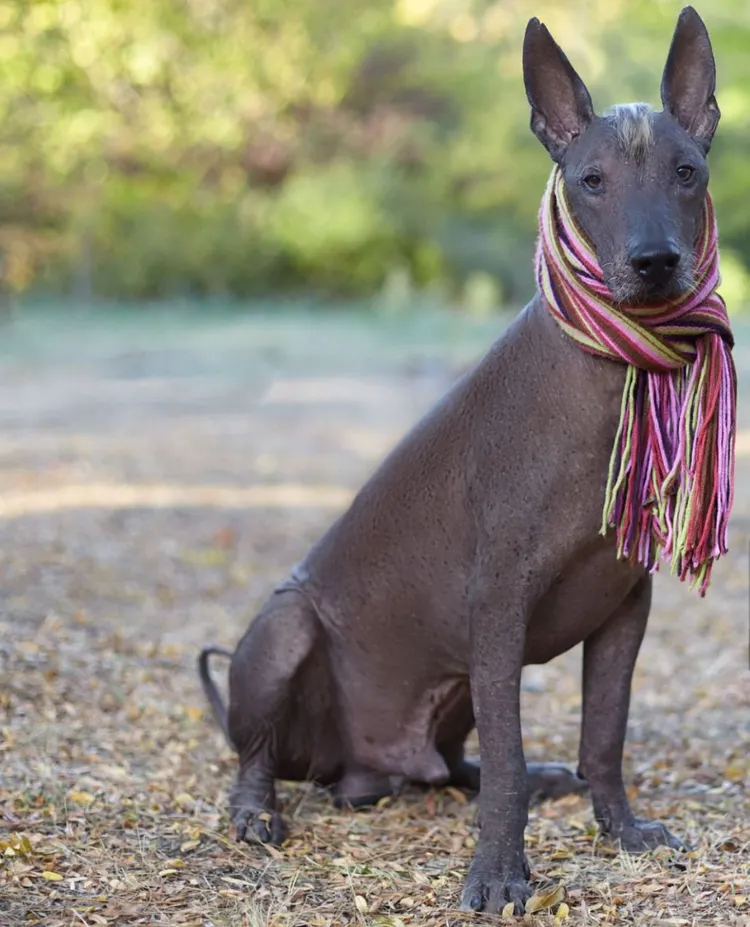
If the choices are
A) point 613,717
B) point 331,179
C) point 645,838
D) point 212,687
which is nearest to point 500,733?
point 613,717

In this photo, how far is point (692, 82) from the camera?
365cm

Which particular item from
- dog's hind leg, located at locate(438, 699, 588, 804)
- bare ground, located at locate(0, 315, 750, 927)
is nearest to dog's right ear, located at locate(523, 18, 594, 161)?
dog's hind leg, located at locate(438, 699, 588, 804)

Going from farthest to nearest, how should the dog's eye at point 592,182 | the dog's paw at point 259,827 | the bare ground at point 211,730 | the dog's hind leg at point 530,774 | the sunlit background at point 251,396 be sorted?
the dog's hind leg at point 530,774
the dog's paw at point 259,827
the sunlit background at point 251,396
the bare ground at point 211,730
the dog's eye at point 592,182

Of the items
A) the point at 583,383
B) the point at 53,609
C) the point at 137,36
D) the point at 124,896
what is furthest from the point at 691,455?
the point at 137,36

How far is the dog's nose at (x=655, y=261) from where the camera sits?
11.0ft

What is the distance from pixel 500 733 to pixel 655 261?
1.39 m

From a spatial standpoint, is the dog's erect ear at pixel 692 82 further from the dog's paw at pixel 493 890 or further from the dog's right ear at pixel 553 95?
the dog's paw at pixel 493 890

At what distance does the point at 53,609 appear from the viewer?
21.8 feet

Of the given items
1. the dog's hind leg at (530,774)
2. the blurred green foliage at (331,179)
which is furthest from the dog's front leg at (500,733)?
the blurred green foliage at (331,179)

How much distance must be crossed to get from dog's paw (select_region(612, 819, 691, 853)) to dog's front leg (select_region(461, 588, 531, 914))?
460mm

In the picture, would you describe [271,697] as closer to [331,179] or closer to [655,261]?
[655,261]

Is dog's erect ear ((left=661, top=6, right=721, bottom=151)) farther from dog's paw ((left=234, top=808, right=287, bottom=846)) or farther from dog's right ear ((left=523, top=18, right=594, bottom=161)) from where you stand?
dog's paw ((left=234, top=808, right=287, bottom=846))

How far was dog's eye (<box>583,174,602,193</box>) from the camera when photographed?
354cm

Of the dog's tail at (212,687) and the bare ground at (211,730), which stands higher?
the dog's tail at (212,687)
